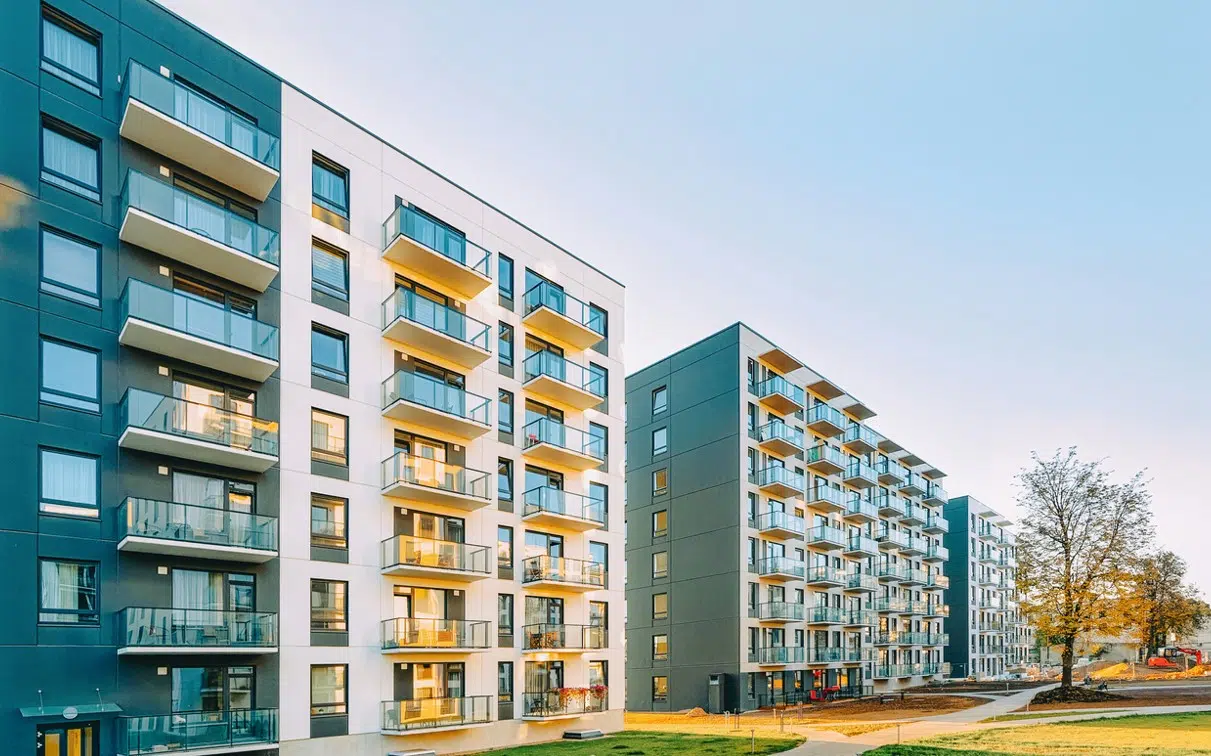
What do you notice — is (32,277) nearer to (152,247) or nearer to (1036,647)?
(152,247)

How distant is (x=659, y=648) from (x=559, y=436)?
19.6 m

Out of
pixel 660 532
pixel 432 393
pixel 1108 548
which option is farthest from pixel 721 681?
pixel 432 393

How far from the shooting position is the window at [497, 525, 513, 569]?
1174 inches

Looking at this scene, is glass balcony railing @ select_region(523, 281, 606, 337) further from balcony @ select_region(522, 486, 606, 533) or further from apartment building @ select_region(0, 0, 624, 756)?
balcony @ select_region(522, 486, 606, 533)

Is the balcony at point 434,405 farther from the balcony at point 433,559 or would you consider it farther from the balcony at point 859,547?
the balcony at point 859,547

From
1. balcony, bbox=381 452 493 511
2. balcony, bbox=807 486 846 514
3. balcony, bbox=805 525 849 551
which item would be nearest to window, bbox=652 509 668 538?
balcony, bbox=805 525 849 551

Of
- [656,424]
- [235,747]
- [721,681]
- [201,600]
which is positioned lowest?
[721,681]

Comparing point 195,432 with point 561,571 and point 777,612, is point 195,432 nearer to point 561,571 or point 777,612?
point 561,571

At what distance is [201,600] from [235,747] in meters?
3.57

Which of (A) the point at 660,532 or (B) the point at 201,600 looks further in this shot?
(A) the point at 660,532

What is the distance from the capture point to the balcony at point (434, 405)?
86.3 feet

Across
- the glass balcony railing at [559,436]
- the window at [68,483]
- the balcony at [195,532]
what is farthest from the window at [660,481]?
the window at [68,483]

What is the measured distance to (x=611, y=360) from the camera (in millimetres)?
36375

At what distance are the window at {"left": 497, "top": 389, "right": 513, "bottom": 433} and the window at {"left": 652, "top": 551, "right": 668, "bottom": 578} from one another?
1932 centimetres
